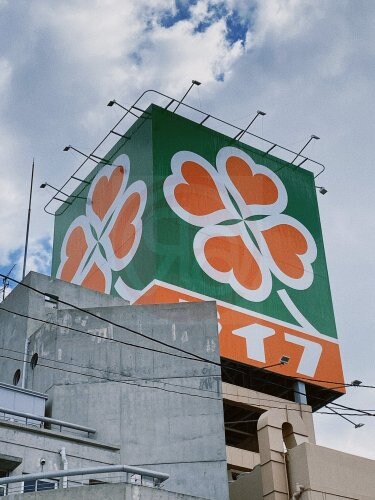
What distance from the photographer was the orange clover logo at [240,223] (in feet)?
178

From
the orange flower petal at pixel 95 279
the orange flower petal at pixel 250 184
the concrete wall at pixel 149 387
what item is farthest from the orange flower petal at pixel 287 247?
the concrete wall at pixel 149 387

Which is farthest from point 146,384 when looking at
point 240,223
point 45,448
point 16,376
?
point 240,223

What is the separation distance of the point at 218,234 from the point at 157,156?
257 inches

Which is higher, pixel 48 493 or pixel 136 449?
pixel 136 449

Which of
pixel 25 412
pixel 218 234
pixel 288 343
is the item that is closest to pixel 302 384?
pixel 288 343

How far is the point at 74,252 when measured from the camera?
62.2 meters

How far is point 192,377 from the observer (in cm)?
3659

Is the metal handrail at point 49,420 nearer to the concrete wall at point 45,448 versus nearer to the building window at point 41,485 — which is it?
the concrete wall at point 45,448

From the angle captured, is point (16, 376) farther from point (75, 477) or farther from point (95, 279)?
point (95, 279)

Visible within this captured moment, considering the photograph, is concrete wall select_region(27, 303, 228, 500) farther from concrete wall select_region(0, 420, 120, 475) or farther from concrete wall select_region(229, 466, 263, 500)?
concrete wall select_region(0, 420, 120, 475)

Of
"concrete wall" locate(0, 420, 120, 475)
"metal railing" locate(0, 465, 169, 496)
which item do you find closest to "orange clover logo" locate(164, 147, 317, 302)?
"concrete wall" locate(0, 420, 120, 475)

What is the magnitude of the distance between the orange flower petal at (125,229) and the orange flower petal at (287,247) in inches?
352

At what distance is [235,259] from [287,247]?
5.03 meters

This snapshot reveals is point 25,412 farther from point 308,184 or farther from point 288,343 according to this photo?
point 308,184
